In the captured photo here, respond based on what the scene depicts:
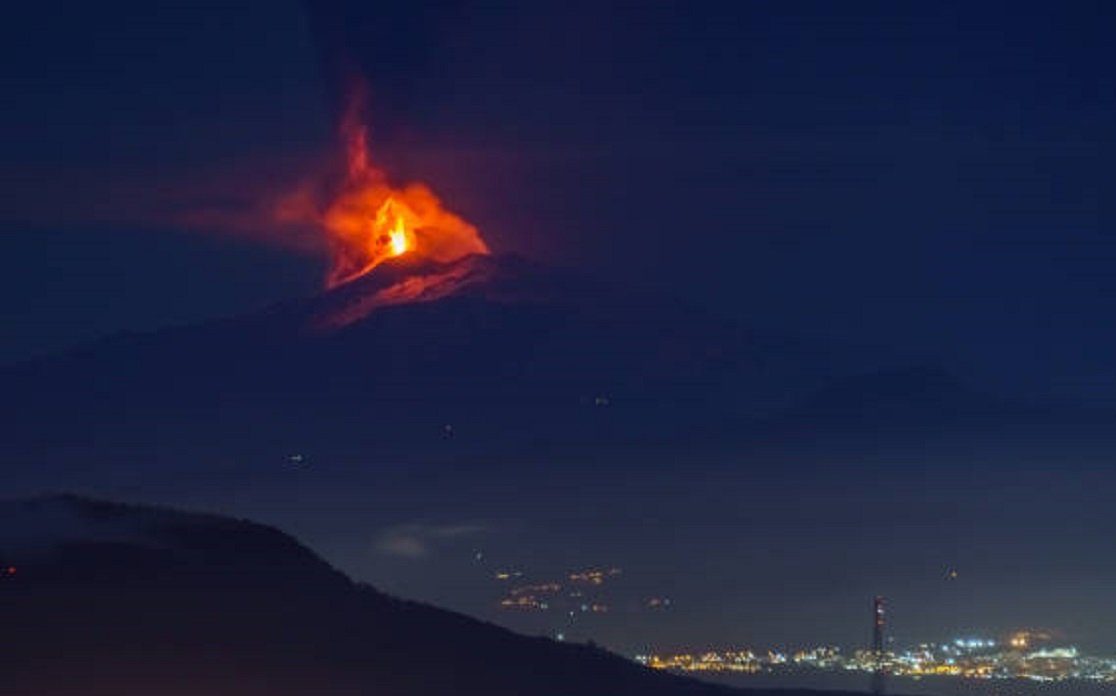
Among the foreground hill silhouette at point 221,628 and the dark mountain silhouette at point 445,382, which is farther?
the dark mountain silhouette at point 445,382

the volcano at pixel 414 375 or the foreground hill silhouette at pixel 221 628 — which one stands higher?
the volcano at pixel 414 375

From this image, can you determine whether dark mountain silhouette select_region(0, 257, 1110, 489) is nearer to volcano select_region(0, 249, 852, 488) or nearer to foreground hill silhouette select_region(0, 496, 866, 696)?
volcano select_region(0, 249, 852, 488)

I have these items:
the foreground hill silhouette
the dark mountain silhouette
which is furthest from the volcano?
the foreground hill silhouette

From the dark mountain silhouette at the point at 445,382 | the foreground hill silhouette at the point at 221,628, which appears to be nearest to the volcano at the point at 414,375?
the dark mountain silhouette at the point at 445,382

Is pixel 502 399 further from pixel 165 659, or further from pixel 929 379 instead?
pixel 165 659

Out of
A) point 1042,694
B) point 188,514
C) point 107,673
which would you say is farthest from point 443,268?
point 107,673

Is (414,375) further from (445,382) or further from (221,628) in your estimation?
(221,628)

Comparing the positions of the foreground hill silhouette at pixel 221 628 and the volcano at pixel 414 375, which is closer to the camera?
the foreground hill silhouette at pixel 221 628

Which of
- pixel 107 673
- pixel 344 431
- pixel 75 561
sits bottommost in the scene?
pixel 107 673

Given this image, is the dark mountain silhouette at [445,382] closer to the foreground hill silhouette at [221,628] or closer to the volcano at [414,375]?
the volcano at [414,375]
